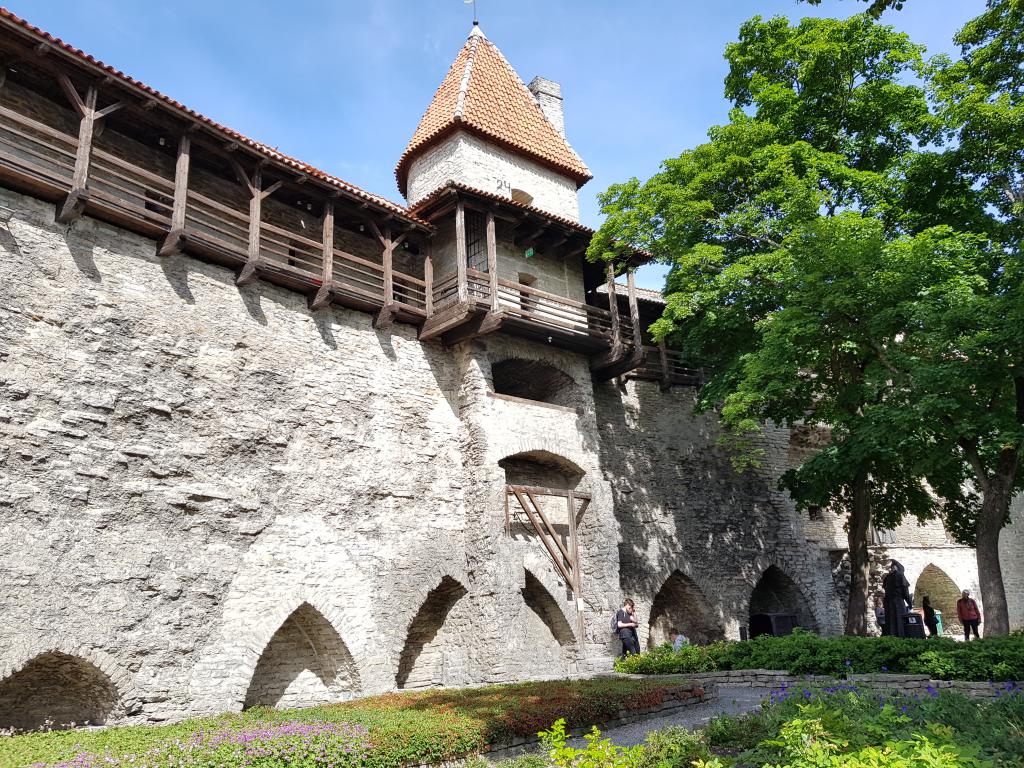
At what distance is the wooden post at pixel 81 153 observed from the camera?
37.2 feet

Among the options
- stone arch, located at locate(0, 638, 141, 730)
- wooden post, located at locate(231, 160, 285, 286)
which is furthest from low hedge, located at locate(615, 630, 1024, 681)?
wooden post, located at locate(231, 160, 285, 286)

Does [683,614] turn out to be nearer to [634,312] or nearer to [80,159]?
[634,312]

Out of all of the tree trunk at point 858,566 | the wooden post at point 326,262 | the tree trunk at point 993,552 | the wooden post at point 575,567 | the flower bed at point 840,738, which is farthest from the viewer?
the tree trunk at point 858,566

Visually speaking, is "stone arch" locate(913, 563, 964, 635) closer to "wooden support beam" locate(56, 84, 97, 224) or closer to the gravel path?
the gravel path

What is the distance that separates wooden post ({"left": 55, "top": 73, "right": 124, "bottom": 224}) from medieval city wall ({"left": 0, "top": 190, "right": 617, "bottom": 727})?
0.29 m

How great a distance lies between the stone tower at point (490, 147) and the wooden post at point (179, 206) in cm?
733

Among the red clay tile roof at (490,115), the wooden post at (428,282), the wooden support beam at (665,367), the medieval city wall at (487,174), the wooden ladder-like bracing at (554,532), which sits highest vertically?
the red clay tile roof at (490,115)

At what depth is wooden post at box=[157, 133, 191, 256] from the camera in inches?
485

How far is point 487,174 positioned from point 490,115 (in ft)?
6.71

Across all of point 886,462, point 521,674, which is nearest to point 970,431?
point 886,462

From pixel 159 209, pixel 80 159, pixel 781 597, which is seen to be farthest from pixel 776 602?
pixel 80 159

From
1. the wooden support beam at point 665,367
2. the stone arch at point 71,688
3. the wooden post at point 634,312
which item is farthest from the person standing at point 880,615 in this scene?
the stone arch at point 71,688

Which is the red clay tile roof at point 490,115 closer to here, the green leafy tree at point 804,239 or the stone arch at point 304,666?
the green leafy tree at point 804,239

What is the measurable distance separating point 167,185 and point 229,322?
8.14 ft
